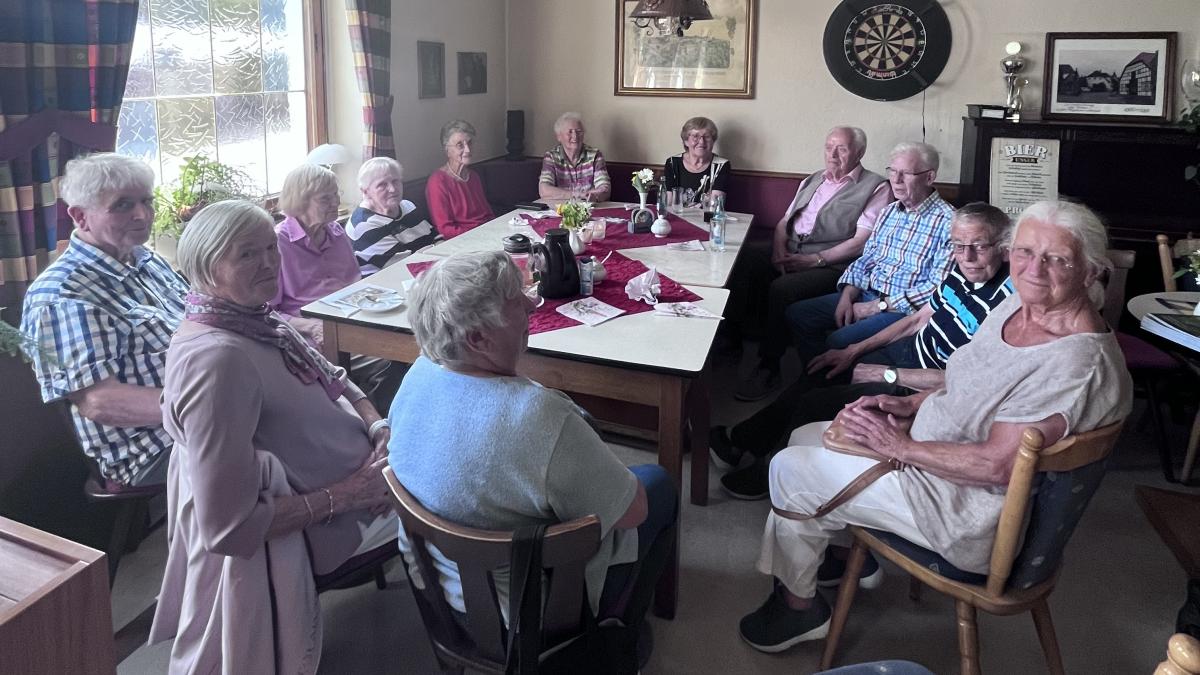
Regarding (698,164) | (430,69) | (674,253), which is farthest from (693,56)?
(674,253)

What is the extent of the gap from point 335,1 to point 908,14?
3.06 m

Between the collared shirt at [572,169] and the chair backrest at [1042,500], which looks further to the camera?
the collared shirt at [572,169]

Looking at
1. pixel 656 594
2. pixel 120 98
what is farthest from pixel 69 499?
pixel 656 594

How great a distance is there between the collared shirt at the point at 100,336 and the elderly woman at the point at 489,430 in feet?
2.64

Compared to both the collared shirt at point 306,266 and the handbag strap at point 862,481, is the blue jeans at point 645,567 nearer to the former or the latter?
the handbag strap at point 862,481

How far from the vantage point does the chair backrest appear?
150 centimetres

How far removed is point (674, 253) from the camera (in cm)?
329

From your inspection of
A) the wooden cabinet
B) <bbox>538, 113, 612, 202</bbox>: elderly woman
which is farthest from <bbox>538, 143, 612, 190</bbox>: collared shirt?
the wooden cabinet

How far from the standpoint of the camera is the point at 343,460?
180cm

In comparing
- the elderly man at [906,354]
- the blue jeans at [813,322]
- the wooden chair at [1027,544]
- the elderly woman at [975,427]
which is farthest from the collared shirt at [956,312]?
the wooden chair at [1027,544]

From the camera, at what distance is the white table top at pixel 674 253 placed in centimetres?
295

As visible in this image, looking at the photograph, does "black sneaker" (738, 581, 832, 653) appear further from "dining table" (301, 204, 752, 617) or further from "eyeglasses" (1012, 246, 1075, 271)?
"eyeglasses" (1012, 246, 1075, 271)

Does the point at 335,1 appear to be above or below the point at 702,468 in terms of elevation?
above

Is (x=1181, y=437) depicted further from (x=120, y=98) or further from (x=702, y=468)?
(x=120, y=98)
